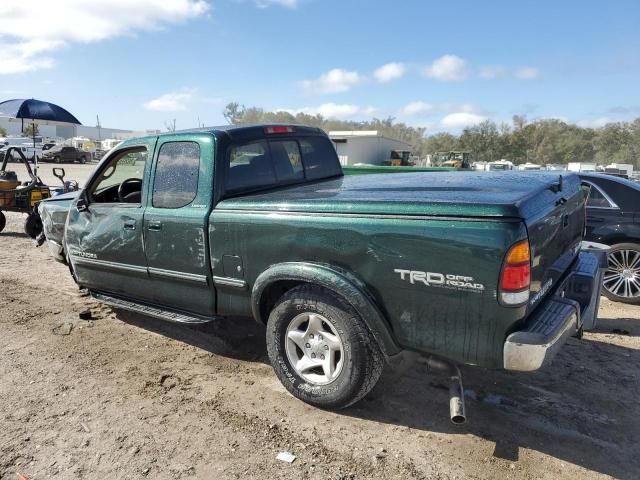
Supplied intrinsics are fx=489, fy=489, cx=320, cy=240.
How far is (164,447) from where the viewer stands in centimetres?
295

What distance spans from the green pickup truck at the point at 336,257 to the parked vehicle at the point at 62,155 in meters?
42.9

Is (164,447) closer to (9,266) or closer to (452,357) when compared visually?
(452,357)

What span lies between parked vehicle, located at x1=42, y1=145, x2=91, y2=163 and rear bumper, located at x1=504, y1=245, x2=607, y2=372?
150ft

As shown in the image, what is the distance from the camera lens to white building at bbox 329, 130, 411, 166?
41.2 meters

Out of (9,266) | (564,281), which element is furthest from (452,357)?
(9,266)

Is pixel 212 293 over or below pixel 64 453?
over

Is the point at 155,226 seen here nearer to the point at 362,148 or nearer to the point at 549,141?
the point at 362,148

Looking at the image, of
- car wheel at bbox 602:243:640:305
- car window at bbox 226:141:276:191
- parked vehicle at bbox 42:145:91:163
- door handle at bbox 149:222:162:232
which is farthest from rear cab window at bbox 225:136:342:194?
parked vehicle at bbox 42:145:91:163

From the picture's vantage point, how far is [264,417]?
3275 millimetres

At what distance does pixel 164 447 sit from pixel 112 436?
38 cm

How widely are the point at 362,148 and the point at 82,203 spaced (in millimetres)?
38854

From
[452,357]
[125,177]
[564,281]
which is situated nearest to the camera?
[452,357]

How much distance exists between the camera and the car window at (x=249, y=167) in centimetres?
379

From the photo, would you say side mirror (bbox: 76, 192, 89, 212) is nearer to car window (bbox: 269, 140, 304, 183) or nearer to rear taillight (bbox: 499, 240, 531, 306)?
car window (bbox: 269, 140, 304, 183)
